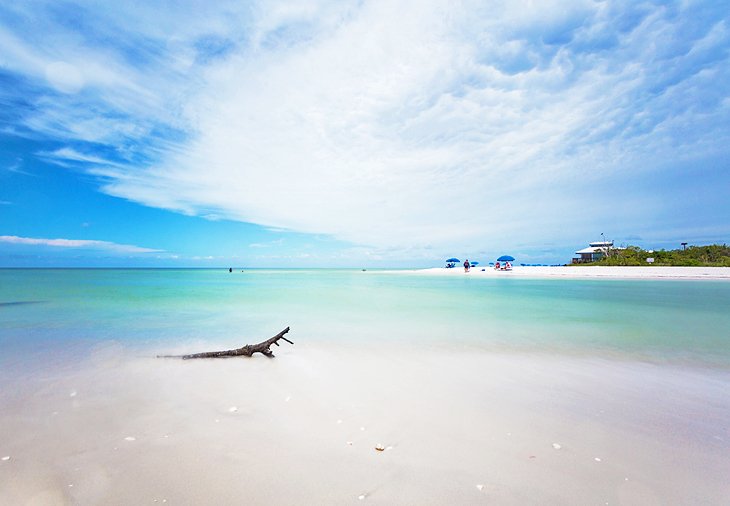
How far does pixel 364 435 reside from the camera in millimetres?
3410

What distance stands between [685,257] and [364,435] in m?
61.9

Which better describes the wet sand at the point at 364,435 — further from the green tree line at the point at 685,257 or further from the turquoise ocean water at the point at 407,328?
the green tree line at the point at 685,257

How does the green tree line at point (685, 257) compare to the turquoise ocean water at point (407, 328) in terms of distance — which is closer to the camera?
the turquoise ocean water at point (407, 328)

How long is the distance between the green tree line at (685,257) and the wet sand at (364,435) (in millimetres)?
54053

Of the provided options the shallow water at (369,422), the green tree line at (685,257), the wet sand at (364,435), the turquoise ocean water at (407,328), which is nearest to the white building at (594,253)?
the green tree line at (685,257)

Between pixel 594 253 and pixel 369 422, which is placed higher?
pixel 594 253

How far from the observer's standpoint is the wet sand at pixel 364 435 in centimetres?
258

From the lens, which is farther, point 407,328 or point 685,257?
point 685,257

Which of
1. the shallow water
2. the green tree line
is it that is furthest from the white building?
the shallow water

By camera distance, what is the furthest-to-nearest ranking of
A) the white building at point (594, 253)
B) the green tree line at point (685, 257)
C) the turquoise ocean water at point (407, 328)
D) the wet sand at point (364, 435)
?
the white building at point (594, 253) < the green tree line at point (685, 257) < the turquoise ocean water at point (407, 328) < the wet sand at point (364, 435)

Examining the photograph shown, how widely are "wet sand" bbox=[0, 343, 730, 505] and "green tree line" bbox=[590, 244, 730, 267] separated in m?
54.1

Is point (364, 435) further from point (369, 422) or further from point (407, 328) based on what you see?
point (407, 328)

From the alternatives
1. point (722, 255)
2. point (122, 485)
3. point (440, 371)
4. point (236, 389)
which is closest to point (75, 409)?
point (236, 389)

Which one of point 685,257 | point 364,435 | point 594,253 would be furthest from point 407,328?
point 594,253
